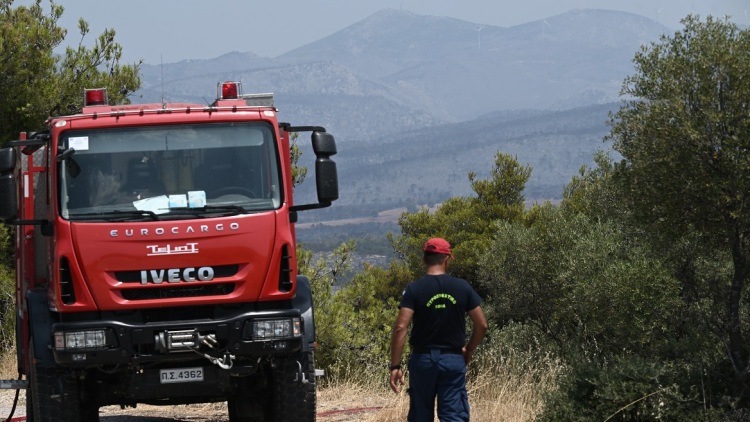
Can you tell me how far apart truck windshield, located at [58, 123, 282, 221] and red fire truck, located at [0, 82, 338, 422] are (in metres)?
0.01

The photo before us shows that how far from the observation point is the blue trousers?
8.17 metres

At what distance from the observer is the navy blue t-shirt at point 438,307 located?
8.18 meters

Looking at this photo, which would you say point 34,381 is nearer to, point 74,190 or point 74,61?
point 74,190

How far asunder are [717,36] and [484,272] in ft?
62.2

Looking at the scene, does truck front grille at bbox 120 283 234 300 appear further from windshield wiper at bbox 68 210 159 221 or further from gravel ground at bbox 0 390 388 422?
gravel ground at bbox 0 390 388 422

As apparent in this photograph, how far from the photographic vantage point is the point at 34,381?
31.7 ft

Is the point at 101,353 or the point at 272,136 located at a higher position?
the point at 272,136

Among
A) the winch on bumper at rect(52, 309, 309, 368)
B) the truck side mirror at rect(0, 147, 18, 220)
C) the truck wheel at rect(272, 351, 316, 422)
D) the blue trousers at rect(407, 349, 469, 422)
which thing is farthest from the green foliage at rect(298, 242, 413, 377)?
the blue trousers at rect(407, 349, 469, 422)

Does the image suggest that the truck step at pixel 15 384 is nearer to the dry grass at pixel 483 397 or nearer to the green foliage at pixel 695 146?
the dry grass at pixel 483 397

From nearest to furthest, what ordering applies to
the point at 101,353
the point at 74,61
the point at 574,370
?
the point at 101,353 → the point at 574,370 → the point at 74,61

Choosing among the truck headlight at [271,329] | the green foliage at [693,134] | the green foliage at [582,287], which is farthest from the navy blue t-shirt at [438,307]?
the green foliage at [582,287]

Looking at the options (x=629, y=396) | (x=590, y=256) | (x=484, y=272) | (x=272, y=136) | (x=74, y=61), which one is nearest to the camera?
(x=272, y=136)

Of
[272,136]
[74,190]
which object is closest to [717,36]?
[272,136]

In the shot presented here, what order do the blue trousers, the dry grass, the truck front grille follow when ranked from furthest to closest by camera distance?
the dry grass, the truck front grille, the blue trousers
